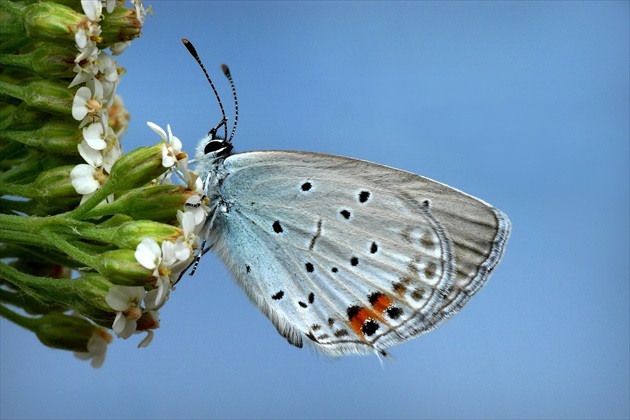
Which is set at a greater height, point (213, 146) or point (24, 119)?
point (213, 146)

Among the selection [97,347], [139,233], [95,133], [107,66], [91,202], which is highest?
[107,66]

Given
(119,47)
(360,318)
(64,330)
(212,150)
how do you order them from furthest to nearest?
(212,150) → (360,318) → (64,330) → (119,47)

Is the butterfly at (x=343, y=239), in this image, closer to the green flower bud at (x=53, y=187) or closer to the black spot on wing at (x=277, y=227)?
the black spot on wing at (x=277, y=227)

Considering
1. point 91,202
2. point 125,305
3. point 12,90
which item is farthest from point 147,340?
point 12,90

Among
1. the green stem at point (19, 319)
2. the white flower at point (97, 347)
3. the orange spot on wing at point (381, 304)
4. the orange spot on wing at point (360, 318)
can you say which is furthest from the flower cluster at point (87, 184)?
the orange spot on wing at point (381, 304)

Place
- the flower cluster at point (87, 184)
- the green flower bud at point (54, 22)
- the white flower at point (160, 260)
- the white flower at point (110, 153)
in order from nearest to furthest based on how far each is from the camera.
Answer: the white flower at point (160, 260) → the flower cluster at point (87, 184) → the green flower bud at point (54, 22) → the white flower at point (110, 153)

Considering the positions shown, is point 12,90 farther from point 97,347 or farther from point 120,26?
point 97,347

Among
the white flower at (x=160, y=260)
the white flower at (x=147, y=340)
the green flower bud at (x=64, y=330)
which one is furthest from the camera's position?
the green flower bud at (x=64, y=330)
